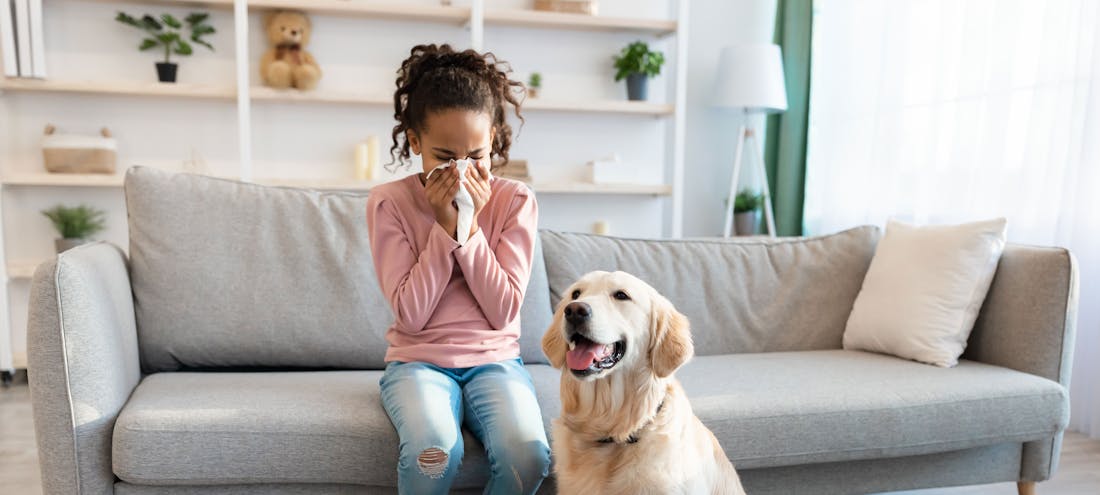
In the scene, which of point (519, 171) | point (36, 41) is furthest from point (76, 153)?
point (519, 171)

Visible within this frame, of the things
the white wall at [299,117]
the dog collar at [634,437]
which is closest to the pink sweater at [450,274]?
the dog collar at [634,437]

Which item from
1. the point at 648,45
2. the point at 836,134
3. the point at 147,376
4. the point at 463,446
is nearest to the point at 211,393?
the point at 147,376

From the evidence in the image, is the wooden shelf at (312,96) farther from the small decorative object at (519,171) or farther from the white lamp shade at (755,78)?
the white lamp shade at (755,78)

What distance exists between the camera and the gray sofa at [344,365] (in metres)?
1.58

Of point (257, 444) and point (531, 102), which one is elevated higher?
point (531, 102)

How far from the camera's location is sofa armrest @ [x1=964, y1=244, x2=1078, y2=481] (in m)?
2.11

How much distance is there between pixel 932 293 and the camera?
7.46ft

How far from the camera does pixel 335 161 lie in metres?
4.14

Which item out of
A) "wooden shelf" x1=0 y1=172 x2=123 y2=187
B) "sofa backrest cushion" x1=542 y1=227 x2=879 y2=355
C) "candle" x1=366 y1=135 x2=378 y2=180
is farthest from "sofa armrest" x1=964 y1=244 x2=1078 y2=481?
"wooden shelf" x1=0 y1=172 x2=123 y2=187

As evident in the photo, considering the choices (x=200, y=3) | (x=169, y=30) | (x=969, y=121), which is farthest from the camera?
(x=169, y=30)

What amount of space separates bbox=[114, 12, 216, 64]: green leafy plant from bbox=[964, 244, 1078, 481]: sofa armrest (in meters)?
3.60

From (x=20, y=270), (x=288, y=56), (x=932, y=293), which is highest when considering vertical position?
(x=288, y=56)

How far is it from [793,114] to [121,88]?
3593 millimetres

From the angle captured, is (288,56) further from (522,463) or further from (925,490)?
(925,490)
